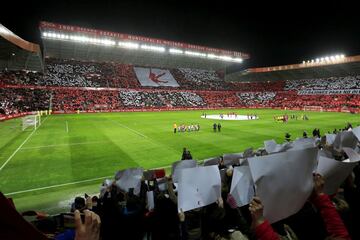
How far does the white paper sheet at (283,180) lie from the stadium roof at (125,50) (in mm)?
62230

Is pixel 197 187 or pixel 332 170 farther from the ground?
pixel 332 170

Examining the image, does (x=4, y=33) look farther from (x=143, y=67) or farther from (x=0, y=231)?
(x=143, y=67)

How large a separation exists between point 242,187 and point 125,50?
243ft

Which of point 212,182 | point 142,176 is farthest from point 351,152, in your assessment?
point 142,176

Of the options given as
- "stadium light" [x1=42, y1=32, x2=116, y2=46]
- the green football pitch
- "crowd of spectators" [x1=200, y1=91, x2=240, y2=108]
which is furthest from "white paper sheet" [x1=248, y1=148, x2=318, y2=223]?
"crowd of spectators" [x1=200, y1=91, x2=240, y2=108]

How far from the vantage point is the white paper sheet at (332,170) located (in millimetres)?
3838

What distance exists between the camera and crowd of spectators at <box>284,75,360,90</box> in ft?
237

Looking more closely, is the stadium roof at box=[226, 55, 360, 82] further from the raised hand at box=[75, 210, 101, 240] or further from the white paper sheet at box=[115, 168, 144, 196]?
the raised hand at box=[75, 210, 101, 240]

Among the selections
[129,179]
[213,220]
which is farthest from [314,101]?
[213,220]

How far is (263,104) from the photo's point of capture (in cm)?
7900

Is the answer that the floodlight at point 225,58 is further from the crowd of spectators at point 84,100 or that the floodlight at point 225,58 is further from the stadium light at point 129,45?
the crowd of spectators at point 84,100

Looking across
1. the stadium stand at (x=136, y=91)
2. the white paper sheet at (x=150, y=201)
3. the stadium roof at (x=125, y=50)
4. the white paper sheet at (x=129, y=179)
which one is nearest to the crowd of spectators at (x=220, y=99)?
the stadium stand at (x=136, y=91)

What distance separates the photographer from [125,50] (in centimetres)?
7319

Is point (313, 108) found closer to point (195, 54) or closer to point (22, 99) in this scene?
point (195, 54)
